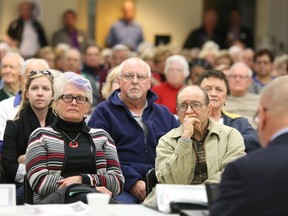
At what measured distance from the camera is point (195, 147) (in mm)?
5738

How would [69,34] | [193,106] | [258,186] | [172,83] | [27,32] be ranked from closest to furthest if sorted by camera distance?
[258,186] → [193,106] → [172,83] → [27,32] → [69,34]

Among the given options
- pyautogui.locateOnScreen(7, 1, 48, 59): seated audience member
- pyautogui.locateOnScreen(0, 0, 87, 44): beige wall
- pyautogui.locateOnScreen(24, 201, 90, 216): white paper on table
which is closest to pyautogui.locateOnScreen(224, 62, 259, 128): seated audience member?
pyautogui.locateOnScreen(24, 201, 90, 216): white paper on table

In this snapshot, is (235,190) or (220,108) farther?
(220,108)

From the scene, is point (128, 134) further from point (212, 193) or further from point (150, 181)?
point (212, 193)

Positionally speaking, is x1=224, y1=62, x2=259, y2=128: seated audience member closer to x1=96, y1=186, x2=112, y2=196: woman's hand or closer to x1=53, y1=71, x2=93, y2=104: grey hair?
x1=53, y1=71, x2=93, y2=104: grey hair

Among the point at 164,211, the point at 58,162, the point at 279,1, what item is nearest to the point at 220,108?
the point at 58,162

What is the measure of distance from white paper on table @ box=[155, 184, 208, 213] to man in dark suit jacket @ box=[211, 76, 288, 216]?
881mm

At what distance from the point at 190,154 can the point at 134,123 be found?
1.11 metres

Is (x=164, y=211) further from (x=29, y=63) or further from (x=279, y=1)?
(x=279, y=1)

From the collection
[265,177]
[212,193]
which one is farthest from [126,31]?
[265,177]

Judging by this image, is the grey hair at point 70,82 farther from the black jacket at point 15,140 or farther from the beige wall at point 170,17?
the beige wall at point 170,17

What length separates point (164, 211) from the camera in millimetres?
4352

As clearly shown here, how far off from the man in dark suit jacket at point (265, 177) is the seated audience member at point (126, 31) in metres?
12.9

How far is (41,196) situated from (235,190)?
2.38 meters
